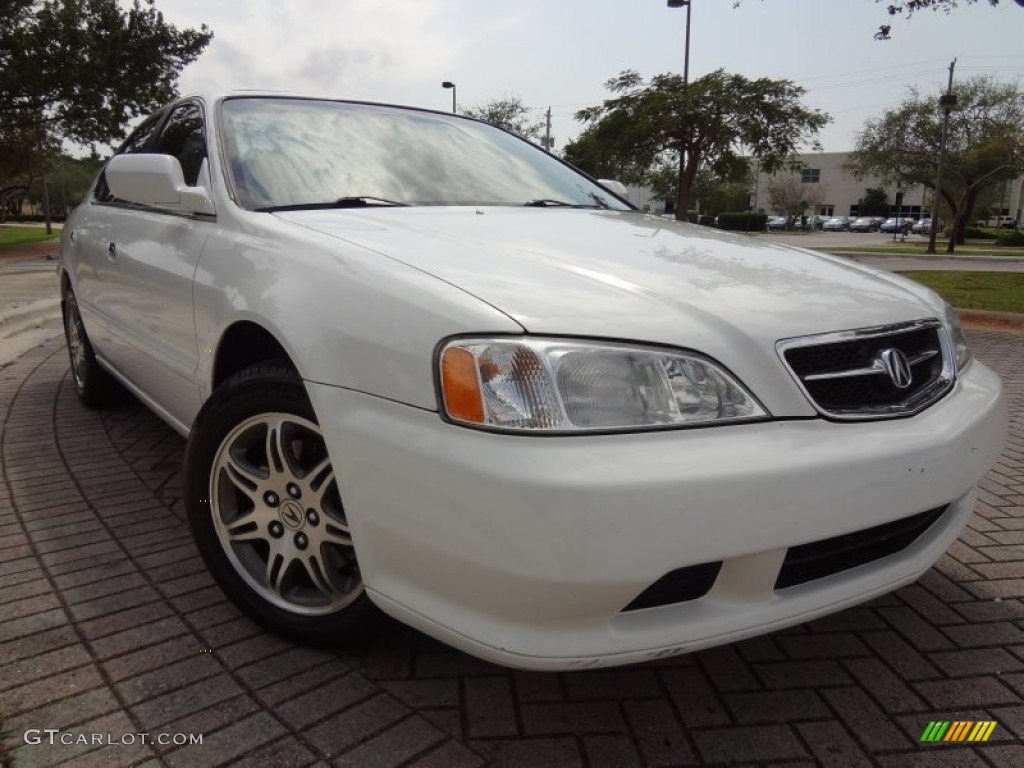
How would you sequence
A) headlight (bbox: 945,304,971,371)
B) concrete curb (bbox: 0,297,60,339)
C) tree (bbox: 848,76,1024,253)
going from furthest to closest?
tree (bbox: 848,76,1024,253) < concrete curb (bbox: 0,297,60,339) < headlight (bbox: 945,304,971,371)

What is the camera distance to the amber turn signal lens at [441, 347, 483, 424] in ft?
5.05

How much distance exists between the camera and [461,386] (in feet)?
5.10

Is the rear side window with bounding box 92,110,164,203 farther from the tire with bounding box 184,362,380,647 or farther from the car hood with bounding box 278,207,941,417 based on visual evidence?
the tire with bounding box 184,362,380,647

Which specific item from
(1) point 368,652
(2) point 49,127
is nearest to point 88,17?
(2) point 49,127

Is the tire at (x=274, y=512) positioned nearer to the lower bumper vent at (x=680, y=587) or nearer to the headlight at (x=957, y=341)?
the lower bumper vent at (x=680, y=587)

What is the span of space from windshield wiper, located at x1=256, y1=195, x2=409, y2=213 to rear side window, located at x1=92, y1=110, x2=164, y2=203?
172 centimetres

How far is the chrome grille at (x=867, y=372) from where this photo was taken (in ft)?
5.67

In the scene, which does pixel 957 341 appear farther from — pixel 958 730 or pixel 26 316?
pixel 26 316

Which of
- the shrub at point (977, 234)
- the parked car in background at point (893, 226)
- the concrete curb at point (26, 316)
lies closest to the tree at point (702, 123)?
the concrete curb at point (26, 316)

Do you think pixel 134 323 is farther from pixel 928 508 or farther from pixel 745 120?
pixel 745 120

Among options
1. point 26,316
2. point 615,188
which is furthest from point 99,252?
point 26,316

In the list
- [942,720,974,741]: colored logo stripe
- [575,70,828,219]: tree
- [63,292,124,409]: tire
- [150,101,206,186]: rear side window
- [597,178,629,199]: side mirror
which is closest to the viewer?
[942,720,974,741]: colored logo stripe

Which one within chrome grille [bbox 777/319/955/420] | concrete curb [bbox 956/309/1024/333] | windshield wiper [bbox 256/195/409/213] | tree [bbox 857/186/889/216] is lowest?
concrete curb [bbox 956/309/1024/333]

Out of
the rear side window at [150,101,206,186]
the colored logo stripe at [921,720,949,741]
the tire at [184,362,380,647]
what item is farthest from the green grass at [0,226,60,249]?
the colored logo stripe at [921,720,949,741]
